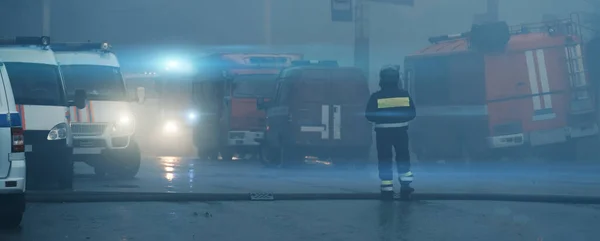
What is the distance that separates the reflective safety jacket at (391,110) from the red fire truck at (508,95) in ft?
27.8

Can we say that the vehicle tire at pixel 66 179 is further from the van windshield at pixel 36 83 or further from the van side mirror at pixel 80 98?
the van side mirror at pixel 80 98

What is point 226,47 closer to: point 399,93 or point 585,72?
point 585,72

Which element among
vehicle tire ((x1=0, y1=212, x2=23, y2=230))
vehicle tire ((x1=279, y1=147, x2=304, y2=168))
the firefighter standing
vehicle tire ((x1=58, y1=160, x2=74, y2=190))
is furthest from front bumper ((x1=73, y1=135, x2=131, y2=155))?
vehicle tire ((x1=0, y1=212, x2=23, y2=230))

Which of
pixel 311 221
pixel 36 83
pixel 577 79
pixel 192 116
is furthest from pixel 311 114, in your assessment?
pixel 311 221

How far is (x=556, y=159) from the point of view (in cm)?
2286

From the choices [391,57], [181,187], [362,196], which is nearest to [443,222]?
[362,196]

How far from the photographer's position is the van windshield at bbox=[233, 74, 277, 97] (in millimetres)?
24516

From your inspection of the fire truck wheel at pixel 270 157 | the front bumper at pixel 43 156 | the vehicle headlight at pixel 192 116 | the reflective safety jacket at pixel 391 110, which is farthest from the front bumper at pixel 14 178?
the vehicle headlight at pixel 192 116

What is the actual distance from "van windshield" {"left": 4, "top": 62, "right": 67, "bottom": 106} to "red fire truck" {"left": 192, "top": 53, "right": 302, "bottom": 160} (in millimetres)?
8875

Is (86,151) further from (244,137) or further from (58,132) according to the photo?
(244,137)

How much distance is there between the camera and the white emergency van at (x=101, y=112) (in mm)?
17156

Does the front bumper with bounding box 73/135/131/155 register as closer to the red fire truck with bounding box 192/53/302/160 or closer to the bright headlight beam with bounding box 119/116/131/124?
the bright headlight beam with bounding box 119/116/131/124

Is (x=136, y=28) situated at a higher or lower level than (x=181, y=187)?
higher

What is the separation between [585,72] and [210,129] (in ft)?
29.9
